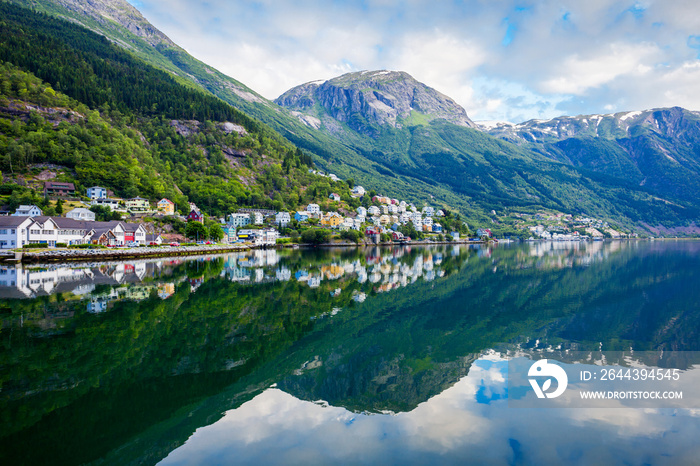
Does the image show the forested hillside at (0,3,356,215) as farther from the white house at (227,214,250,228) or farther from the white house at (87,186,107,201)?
the white house at (227,214,250,228)

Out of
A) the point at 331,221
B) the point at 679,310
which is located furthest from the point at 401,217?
the point at 679,310

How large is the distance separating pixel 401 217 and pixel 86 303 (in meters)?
114

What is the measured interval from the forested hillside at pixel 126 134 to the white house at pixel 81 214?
33.0 feet

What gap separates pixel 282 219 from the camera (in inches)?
3767

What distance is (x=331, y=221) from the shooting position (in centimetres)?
10219

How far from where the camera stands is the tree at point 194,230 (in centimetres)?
6882

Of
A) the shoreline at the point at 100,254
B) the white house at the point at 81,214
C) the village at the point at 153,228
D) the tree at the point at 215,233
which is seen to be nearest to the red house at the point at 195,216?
the village at the point at 153,228

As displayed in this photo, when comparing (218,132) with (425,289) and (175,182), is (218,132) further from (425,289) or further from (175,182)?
(425,289)

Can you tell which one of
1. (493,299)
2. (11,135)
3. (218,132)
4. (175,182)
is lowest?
(493,299)

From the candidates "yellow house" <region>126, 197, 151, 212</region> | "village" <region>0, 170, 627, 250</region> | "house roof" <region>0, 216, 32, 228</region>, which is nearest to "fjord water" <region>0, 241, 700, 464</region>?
"house roof" <region>0, 216, 32, 228</region>

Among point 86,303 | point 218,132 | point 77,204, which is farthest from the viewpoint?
point 218,132

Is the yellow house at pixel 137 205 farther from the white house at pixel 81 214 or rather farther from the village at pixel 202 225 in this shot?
the white house at pixel 81 214

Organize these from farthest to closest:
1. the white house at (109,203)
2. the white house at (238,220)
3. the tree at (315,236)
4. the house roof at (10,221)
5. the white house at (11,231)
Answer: the white house at (238,220), the tree at (315,236), the white house at (109,203), the white house at (11,231), the house roof at (10,221)

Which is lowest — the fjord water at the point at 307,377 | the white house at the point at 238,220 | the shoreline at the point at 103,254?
the fjord water at the point at 307,377
